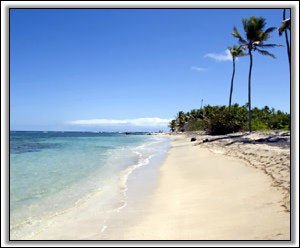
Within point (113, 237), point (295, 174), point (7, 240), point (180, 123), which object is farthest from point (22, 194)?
point (180, 123)

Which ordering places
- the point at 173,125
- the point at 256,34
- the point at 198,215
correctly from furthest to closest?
the point at 173,125 → the point at 256,34 → the point at 198,215

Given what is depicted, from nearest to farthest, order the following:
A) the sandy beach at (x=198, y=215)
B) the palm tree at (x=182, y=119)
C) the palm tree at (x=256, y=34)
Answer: the sandy beach at (x=198, y=215), the palm tree at (x=256, y=34), the palm tree at (x=182, y=119)

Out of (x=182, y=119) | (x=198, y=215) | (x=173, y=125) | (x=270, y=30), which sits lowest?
(x=198, y=215)

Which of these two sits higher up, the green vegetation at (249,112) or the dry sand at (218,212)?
the green vegetation at (249,112)

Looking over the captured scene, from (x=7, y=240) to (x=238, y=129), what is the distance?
130 feet

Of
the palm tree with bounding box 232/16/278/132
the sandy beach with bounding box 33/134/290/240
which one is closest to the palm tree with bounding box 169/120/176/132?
the palm tree with bounding box 232/16/278/132

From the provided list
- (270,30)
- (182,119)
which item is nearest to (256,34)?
(270,30)

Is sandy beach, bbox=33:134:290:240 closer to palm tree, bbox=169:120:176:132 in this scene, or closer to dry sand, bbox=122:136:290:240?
dry sand, bbox=122:136:290:240

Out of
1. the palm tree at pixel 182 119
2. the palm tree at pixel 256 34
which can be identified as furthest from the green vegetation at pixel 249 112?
the palm tree at pixel 182 119

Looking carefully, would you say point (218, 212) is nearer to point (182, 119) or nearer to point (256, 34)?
point (256, 34)

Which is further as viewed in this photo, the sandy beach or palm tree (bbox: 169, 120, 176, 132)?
palm tree (bbox: 169, 120, 176, 132)

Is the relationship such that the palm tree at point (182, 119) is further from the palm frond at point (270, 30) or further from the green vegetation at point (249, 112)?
the palm frond at point (270, 30)

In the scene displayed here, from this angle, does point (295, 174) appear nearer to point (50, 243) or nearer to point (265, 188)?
point (50, 243)

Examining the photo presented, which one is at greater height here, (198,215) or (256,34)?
(256,34)
